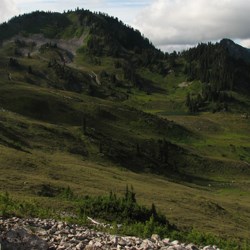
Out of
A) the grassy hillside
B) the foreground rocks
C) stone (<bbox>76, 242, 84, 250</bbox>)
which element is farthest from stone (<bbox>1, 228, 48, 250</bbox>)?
the grassy hillside

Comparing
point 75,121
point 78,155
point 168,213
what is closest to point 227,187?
point 78,155

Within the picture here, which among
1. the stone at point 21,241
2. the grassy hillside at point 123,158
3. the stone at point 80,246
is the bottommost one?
the grassy hillside at point 123,158

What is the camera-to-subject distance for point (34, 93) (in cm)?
13025

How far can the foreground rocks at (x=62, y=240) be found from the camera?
49.0 ft

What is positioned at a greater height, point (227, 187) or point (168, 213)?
point (168, 213)

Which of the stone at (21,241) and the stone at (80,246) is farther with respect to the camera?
the stone at (80,246)

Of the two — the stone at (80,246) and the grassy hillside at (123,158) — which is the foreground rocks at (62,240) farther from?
the grassy hillside at (123,158)

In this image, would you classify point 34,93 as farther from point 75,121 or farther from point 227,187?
point 227,187

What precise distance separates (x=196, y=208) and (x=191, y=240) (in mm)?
26584

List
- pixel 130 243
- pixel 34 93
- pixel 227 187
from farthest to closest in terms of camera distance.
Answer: pixel 34 93
pixel 227 187
pixel 130 243

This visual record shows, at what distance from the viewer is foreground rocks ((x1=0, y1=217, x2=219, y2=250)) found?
14.9 metres

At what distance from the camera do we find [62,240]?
15859mm

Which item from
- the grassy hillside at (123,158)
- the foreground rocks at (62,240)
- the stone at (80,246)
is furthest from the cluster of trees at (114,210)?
the stone at (80,246)

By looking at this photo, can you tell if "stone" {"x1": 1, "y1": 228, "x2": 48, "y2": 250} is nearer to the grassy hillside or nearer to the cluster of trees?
the cluster of trees
